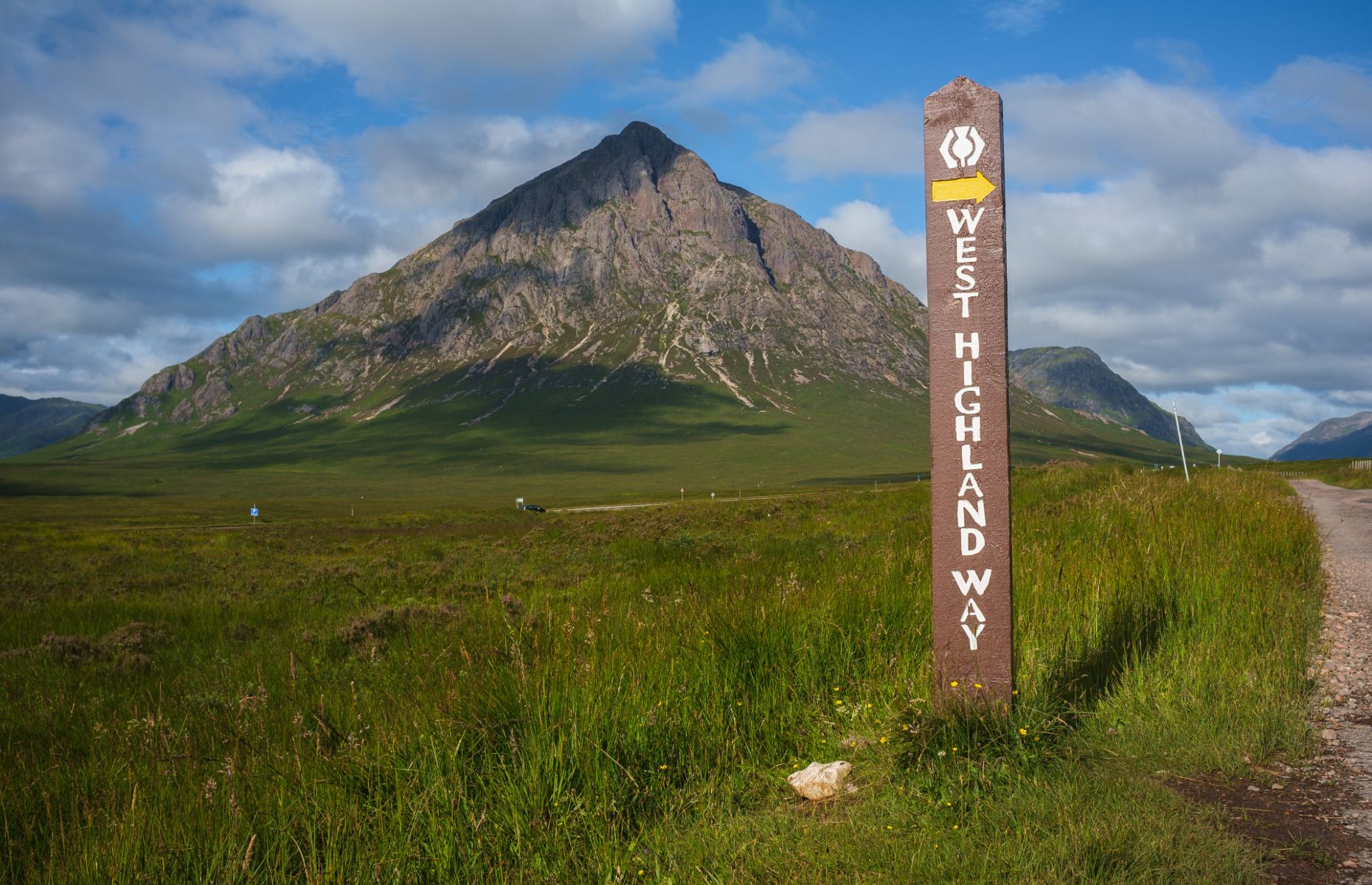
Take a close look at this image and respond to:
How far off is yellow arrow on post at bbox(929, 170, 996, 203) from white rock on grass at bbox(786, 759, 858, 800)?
3336 millimetres

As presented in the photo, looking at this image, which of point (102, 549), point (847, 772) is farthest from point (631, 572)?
point (102, 549)

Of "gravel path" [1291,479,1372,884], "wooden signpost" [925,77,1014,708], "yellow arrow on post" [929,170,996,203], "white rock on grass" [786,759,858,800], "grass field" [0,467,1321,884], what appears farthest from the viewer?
"yellow arrow on post" [929,170,996,203]

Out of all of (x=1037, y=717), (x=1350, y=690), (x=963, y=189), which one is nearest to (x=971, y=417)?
(x=963, y=189)

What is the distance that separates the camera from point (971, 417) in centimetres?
453

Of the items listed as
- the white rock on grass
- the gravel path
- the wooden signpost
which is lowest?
the white rock on grass

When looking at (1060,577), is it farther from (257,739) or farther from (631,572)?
(631,572)

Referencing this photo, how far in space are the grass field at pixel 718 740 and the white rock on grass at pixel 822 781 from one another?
0.33 ft

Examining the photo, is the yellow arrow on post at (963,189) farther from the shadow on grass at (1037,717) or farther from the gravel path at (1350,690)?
the gravel path at (1350,690)

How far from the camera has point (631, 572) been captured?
44.4 feet

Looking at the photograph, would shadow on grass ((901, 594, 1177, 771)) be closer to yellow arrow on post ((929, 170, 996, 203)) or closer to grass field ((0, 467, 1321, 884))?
grass field ((0, 467, 1321, 884))

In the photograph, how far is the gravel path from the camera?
3.51 m

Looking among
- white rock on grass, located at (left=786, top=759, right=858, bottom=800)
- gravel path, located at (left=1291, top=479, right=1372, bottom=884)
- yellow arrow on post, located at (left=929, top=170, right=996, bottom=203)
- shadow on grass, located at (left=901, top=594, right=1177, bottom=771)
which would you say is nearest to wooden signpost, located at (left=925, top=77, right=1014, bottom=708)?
yellow arrow on post, located at (left=929, top=170, right=996, bottom=203)

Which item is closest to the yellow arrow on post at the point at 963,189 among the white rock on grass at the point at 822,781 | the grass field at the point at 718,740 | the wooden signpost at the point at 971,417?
the wooden signpost at the point at 971,417

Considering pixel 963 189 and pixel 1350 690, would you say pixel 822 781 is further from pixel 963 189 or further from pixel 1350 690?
pixel 1350 690
